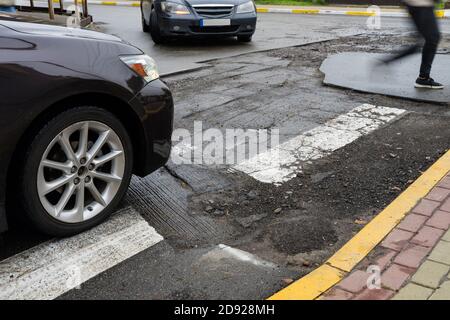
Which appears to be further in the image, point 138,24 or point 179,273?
point 138,24

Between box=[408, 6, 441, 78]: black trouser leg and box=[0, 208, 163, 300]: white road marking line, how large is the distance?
4.14 m

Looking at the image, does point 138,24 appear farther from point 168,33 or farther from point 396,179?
point 396,179

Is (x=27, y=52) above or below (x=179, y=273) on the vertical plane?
above

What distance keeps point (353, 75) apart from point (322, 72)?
0.47 metres

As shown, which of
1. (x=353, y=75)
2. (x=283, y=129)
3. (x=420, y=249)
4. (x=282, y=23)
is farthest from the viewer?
(x=282, y=23)

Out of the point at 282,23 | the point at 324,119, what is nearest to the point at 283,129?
the point at 324,119

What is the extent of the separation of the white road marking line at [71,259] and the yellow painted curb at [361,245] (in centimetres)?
99

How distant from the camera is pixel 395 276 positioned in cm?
280

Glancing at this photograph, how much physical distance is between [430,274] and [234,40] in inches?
354

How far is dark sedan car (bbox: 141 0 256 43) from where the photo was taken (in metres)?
9.95

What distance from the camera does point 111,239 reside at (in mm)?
3232

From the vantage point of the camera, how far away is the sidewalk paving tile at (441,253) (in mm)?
2941

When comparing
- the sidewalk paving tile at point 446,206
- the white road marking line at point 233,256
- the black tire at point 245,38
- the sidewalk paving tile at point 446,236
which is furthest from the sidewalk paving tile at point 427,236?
the black tire at point 245,38

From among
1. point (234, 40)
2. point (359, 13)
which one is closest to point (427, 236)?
point (234, 40)
